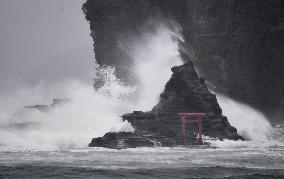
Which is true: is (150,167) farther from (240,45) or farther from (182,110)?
(240,45)

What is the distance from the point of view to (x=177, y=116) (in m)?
46.0

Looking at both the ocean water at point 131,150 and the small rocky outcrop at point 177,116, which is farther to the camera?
the small rocky outcrop at point 177,116

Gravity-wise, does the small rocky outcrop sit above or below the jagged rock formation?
below

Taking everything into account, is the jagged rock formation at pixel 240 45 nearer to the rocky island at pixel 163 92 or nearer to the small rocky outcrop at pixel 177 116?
the rocky island at pixel 163 92

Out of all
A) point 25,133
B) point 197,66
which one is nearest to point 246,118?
point 197,66

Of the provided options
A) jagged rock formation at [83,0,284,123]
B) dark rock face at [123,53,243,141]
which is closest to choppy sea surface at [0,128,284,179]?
dark rock face at [123,53,243,141]

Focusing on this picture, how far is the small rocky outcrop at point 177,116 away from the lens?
1626 inches

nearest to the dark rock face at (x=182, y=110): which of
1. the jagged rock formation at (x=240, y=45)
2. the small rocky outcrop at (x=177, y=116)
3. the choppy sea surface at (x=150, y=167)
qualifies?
the small rocky outcrop at (x=177, y=116)

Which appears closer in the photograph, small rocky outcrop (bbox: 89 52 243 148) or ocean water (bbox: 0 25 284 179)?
ocean water (bbox: 0 25 284 179)

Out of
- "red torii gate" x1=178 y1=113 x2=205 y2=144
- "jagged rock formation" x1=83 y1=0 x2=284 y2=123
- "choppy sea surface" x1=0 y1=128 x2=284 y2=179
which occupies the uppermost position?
"jagged rock formation" x1=83 y1=0 x2=284 y2=123

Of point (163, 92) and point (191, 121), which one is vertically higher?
point (163, 92)

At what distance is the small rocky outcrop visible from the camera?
41312 millimetres

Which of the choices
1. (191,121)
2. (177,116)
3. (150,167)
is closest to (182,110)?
(177,116)

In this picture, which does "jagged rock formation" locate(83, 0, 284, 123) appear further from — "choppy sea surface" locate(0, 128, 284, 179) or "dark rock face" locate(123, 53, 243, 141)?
"choppy sea surface" locate(0, 128, 284, 179)
